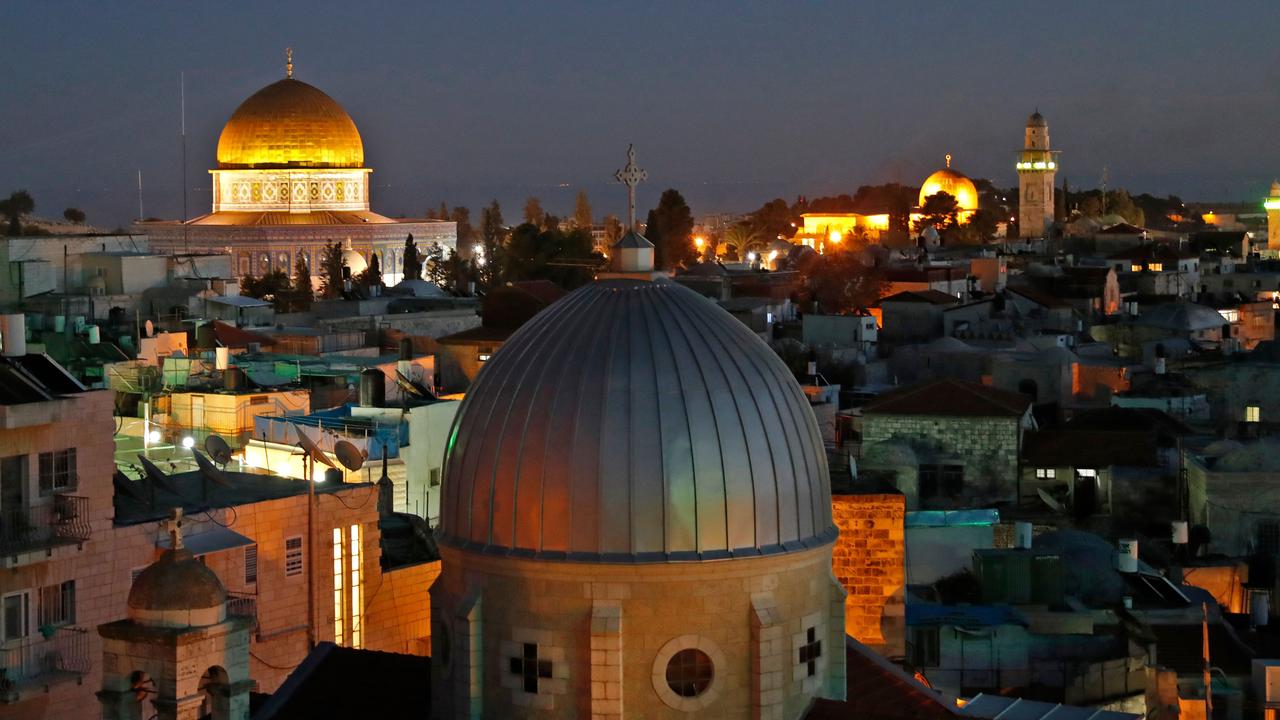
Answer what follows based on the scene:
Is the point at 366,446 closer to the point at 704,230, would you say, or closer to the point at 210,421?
the point at 210,421

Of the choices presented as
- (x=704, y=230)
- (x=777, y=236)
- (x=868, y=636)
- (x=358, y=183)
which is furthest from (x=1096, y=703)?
(x=704, y=230)

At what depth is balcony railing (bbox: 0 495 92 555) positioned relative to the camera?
18.6m

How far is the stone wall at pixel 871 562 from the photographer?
2005cm

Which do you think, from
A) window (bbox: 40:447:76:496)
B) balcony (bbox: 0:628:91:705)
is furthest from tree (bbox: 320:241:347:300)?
balcony (bbox: 0:628:91:705)

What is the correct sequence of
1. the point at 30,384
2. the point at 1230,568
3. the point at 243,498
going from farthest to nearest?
1. the point at 1230,568
2. the point at 243,498
3. the point at 30,384

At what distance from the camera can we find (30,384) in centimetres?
1902

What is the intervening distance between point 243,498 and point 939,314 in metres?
40.1

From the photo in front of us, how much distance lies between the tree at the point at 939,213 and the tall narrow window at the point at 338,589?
88.3 metres

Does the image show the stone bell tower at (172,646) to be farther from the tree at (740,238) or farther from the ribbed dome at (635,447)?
the tree at (740,238)

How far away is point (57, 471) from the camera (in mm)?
19203

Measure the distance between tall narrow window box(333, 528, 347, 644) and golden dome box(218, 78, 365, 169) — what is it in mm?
63278

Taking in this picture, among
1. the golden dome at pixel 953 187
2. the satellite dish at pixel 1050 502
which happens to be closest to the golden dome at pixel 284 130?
the golden dome at pixel 953 187

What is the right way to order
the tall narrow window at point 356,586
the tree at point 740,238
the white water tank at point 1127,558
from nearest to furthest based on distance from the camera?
the tall narrow window at point 356,586
the white water tank at point 1127,558
the tree at point 740,238

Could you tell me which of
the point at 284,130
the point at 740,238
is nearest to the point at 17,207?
the point at 284,130
